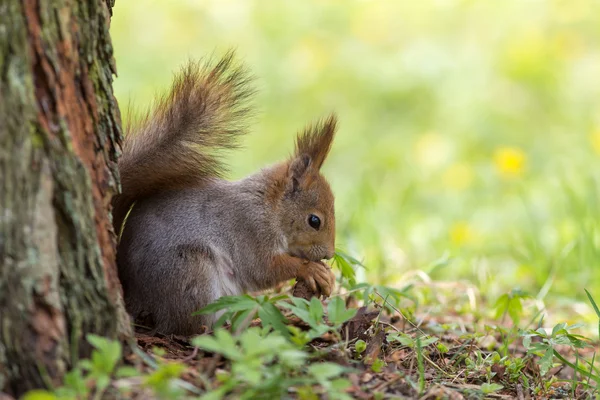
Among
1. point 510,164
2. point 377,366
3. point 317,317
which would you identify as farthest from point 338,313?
point 510,164

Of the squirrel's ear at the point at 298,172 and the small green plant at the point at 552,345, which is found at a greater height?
the squirrel's ear at the point at 298,172

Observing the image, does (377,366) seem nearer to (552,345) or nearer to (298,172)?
(552,345)

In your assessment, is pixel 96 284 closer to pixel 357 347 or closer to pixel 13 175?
pixel 13 175

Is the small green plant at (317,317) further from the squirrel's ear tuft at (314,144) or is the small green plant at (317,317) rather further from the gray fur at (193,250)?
the squirrel's ear tuft at (314,144)

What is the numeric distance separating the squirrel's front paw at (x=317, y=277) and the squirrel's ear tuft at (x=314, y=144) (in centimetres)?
31

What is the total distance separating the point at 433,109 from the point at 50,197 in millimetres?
3726

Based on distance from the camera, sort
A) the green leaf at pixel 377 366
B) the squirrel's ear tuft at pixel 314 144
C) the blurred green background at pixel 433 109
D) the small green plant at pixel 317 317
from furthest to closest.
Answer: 1. the blurred green background at pixel 433 109
2. the squirrel's ear tuft at pixel 314 144
3. the green leaf at pixel 377 366
4. the small green plant at pixel 317 317

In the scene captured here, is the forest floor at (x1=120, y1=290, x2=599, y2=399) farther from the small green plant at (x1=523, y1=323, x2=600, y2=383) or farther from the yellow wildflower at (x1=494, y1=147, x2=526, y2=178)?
the yellow wildflower at (x1=494, y1=147, x2=526, y2=178)

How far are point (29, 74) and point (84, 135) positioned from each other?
0.55 feet

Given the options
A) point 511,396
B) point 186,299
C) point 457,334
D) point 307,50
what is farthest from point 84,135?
point 307,50

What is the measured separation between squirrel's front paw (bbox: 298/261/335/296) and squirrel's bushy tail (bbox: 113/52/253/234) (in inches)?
13.7

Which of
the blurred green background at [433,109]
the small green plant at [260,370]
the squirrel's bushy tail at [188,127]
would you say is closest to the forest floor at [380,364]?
the small green plant at [260,370]

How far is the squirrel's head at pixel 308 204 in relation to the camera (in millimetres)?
2262

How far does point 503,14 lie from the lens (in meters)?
5.45
